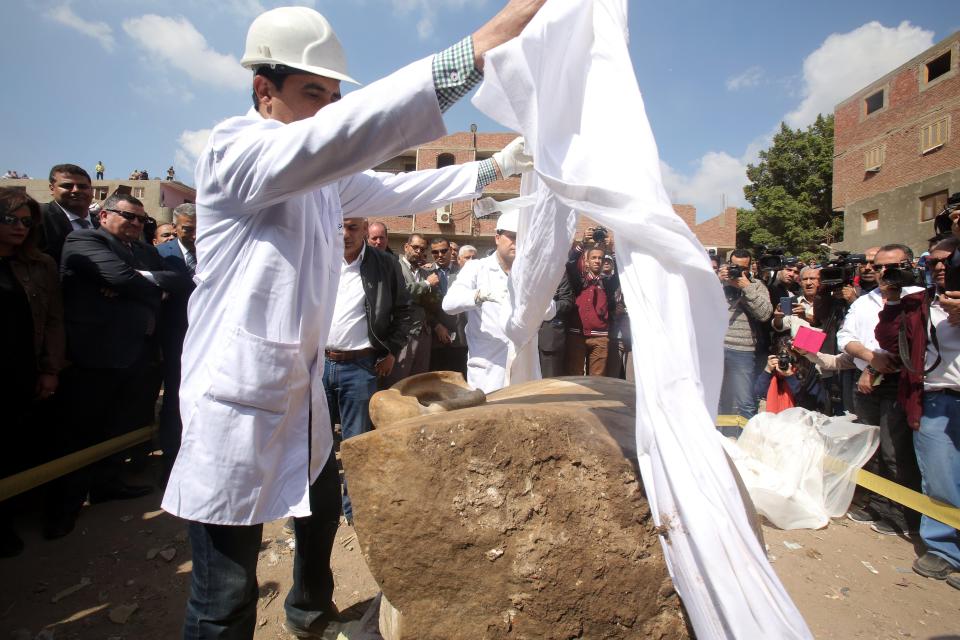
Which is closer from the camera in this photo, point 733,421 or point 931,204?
point 733,421

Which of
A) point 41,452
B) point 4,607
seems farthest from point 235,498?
point 41,452

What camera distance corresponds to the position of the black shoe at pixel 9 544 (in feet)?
8.93

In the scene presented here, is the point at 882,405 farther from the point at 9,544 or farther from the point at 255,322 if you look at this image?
the point at 9,544

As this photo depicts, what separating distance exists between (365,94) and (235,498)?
111cm

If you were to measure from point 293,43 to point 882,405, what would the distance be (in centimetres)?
413

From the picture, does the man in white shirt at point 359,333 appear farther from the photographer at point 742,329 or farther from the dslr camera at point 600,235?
the photographer at point 742,329

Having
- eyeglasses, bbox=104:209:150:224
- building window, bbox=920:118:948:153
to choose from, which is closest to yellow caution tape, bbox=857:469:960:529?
eyeglasses, bbox=104:209:150:224

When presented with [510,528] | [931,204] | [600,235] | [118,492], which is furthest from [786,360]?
[931,204]

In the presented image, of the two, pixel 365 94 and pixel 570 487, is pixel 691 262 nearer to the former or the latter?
pixel 570 487

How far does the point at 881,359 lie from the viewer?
10.9 ft

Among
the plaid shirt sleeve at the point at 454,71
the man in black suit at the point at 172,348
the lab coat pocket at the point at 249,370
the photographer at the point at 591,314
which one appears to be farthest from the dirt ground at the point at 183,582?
the plaid shirt sleeve at the point at 454,71

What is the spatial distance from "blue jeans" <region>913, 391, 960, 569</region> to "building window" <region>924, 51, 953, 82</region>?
756 inches

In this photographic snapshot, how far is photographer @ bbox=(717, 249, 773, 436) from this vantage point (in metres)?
4.93

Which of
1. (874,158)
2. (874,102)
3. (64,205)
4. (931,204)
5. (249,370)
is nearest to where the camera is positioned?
(249,370)
